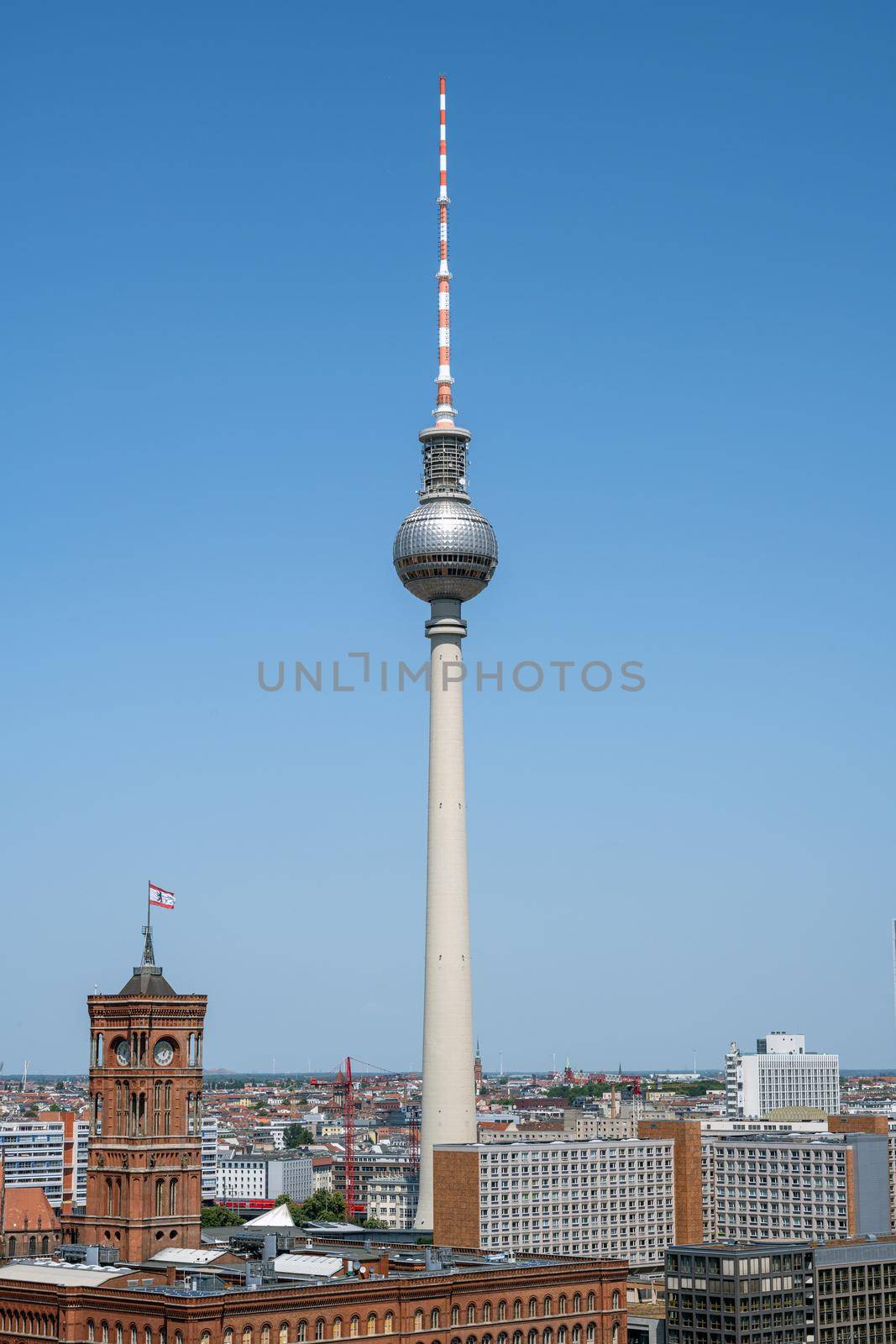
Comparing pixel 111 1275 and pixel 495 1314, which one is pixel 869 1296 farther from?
pixel 111 1275

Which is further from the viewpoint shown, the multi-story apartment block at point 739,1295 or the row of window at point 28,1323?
the multi-story apartment block at point 739,1295

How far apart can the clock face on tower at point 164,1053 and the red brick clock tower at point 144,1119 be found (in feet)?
0.20

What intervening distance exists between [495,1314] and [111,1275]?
25160mm

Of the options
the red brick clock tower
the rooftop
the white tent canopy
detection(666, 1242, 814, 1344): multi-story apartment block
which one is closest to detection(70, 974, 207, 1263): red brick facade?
the red brick clock tower

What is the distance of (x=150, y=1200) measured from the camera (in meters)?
140

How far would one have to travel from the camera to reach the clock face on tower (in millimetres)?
143125

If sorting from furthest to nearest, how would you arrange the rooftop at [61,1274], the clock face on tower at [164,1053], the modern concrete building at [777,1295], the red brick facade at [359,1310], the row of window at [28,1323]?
the modern concrete building at [777,1295] → the clock face on tower at [164,1053] → the rooftop at [61,1274] → the row of window at [28,1323] → the red brick facade at [359,1310]

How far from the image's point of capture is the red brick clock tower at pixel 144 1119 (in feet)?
458

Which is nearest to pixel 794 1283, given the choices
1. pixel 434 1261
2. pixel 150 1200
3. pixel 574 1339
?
pixel 574 1339

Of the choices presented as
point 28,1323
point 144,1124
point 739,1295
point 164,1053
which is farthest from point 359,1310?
point 739,1295

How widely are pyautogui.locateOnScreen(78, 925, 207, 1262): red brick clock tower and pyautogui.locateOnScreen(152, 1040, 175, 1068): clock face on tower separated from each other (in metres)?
0.06

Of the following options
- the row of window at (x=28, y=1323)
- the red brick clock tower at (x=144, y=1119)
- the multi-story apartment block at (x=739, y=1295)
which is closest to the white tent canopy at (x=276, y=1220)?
the red brick clock tower at (x=144, y=1119)

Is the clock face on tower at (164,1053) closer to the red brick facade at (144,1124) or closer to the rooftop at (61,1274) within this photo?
the red brick facade at (144,1124)

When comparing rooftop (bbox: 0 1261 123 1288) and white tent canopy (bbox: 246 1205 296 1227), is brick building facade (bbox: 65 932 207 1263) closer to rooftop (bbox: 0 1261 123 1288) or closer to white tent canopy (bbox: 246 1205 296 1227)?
rooftop (bbox: 0 1261 123 1288)
